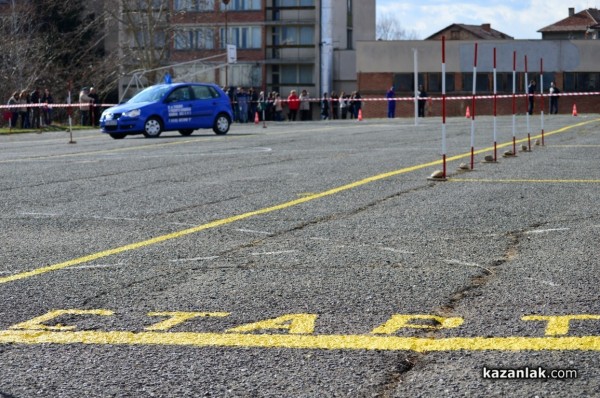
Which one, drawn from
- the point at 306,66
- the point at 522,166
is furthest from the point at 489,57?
the point at 522,166

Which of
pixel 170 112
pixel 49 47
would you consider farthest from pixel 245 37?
pixel 170 112

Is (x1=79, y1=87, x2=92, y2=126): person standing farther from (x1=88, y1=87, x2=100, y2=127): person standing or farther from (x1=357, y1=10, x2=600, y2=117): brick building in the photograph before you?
(x1=357, y1=10, x2=600, y2=117): brick building

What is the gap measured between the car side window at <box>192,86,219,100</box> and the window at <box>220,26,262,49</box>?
57.5 metres

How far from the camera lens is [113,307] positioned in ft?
22.8

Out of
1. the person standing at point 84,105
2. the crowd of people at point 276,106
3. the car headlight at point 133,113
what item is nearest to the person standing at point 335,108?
the crowd of people at point 276,106

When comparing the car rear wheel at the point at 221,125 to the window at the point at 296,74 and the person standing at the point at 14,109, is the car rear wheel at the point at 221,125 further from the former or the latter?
the window at the point at 296,74

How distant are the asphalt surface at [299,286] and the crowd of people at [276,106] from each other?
36.0m

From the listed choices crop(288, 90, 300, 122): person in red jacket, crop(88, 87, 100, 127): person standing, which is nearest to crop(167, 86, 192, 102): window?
crop(88, 87, 100, 127): person standing

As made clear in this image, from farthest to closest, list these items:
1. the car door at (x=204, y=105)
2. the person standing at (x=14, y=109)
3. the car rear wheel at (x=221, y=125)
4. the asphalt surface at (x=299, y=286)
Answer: the person standing at (x=14, y=109)
the car rear wheel at (x=221, y=125)
the car door at (x=204, y=105)
the asphalt surface at (x=299, y=286)

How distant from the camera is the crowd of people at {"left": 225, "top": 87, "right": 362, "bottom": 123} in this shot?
177 feet

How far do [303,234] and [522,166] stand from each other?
8.63m

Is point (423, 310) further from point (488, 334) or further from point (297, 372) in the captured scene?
point (297, 372)

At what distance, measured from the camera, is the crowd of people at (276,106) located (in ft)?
177

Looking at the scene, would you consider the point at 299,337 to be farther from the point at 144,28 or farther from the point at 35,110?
the point at 144,28
